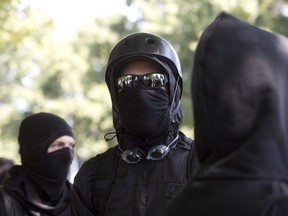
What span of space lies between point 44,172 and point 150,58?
2064 mm

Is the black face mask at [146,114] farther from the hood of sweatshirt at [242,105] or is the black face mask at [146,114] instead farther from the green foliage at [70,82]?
the green foliage at [70,82]

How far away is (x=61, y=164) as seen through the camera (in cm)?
490

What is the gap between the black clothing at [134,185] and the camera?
9.36 ft

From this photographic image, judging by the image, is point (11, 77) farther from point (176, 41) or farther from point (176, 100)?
point (176, 100)

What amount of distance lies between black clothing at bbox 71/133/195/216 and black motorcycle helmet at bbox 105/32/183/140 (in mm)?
242

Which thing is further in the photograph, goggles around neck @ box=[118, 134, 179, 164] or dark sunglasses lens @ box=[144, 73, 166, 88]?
dark sunglasses lens @ box=[144, 73, 166, 88]

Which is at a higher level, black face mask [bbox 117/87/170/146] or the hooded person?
the hooded person

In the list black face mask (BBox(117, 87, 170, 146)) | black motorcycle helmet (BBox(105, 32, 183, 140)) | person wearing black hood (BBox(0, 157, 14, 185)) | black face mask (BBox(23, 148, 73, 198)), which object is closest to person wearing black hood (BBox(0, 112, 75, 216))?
black face mask (BBox(23, 148, 73, 198))

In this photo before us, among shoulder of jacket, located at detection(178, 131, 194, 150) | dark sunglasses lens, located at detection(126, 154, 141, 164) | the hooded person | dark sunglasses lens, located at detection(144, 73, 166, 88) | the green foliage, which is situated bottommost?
the green foliage

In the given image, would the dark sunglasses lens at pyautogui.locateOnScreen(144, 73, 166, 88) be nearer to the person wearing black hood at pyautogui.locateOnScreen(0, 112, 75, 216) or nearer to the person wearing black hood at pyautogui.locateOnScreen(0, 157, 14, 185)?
the person wearing black hood at pyautogui.locateOnScreen(0, 112, 75, 216)

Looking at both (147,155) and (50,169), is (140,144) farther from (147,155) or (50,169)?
(50,169)

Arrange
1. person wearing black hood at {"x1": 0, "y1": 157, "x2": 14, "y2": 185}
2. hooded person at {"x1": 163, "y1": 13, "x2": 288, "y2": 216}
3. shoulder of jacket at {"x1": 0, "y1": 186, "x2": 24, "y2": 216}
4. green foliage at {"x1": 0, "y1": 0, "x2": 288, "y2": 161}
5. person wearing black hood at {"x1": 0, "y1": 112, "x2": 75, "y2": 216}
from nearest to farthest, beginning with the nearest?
hooded person at {"x1": 163, "y1": 13, "x2": 288, "y2": 216}
shoulder of jacket at {"x1": 0, "y1": 186, "x2": 24, "y2": 216}
person wearing black hood at {"x1": 0, "y1": 112, "x2": 75, "y2": 216}
person wearing black hood at {"x1": 0, "y1": 157, "x2": 14, "y2": 185}
green foliage at {"x1": 0, "y1": 0, "x2": 288, "y2": 161}

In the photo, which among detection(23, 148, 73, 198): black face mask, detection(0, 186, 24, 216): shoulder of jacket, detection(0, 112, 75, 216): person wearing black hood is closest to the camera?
detection(0, 186, 24, 216): shoulder of jacket

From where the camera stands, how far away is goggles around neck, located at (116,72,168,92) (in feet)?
10.4
